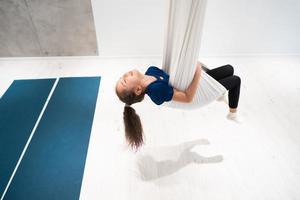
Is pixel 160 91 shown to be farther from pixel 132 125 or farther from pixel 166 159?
pixel 166 159

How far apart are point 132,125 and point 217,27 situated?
2098 millimetres

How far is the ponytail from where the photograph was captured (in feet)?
4.87

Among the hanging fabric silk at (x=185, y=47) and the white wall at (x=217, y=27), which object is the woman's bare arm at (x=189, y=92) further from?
the white wall at (x=217, y=27)

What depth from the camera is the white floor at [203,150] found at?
160 cm

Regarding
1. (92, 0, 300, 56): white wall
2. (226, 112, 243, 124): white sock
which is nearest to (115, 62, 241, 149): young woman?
(226, 112, 243, 124): white sock

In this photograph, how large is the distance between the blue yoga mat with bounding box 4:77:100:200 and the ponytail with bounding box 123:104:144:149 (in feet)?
1.71

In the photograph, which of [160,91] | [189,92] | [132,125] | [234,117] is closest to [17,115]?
[132,125]

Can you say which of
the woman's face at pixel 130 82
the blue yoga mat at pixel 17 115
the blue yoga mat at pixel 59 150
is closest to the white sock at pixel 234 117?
the woman's face at pixel 130 82

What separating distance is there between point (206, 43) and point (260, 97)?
1.08m

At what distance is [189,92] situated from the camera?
137cm

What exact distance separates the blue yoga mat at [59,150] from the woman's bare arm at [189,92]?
988 mm

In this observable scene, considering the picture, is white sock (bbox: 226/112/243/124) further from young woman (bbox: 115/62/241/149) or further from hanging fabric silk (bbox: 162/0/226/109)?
young woman (bbox: 115/62/241/149)

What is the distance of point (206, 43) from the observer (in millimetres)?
3057

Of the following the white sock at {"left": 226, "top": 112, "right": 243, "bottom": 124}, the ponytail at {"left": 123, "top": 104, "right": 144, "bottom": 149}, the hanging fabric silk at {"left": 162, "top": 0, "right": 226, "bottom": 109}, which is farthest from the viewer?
the white sock at {"left": 226, "top": 112, "right": 243, "bottom": 124}
